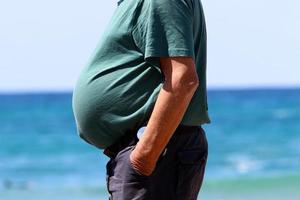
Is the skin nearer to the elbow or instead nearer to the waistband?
the elbow

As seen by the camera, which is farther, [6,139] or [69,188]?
[6,139]

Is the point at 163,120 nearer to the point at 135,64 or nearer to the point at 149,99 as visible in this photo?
the point at 149,99

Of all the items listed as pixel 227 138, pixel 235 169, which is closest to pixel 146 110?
pixel 235 169

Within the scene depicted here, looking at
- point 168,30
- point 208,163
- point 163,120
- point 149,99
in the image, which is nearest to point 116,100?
point 149,99

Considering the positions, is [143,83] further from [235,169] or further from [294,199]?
[235,169]

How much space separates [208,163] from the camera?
1675 cm

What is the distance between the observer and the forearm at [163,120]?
11.4 feet

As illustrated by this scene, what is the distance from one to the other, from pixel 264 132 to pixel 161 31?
23.2 m

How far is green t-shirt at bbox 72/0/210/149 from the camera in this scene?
3.50m

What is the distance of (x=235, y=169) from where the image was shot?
16.4m

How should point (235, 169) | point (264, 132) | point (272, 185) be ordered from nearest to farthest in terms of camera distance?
point (272, 185) → point (235, 169) → point (264, 132)

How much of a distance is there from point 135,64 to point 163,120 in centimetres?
28

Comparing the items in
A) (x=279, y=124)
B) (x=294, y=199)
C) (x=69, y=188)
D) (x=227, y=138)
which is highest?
(x=294, y=199)

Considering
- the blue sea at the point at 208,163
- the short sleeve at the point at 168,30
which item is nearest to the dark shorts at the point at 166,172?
the short sleeve at the point at 168,30
